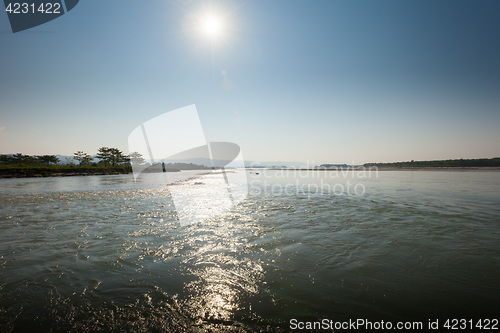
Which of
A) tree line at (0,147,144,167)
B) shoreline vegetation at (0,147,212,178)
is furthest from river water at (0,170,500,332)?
tree line at (0,147,144,167)

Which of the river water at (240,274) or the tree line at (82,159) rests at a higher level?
the tree line at (82,159)

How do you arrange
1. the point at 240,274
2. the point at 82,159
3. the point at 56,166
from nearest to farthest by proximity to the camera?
the point at 240,274
the point at 56,166
the point at 82,159

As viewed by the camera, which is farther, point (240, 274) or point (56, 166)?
point (56, 166)

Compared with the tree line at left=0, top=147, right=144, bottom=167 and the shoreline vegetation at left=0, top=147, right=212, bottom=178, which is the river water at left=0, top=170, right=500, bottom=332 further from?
the tree line at left=0, top=147, right=144, bottom=167

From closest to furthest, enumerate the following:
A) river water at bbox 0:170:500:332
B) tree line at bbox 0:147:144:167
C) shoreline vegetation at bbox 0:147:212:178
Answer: river water at bbox 0:170:500:332
shoreline vegetation at bbox 0:147:212:178
tree line at bbox 0:147:144:167

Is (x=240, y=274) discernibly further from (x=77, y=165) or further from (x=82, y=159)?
(x=82, y=159)

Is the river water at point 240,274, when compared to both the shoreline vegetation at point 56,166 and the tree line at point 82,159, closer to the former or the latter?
the shoreline vegetation at point 56,166

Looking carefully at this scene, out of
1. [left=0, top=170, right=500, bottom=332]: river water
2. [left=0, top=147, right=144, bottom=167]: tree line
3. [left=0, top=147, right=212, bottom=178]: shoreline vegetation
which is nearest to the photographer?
[left=0, top=170, right=500, bottom=332]: river water

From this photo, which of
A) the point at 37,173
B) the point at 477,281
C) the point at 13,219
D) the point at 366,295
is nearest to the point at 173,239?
the point at 366,295

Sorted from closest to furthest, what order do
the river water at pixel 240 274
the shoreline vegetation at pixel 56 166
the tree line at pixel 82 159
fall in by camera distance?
1. the river water at pixel 240 274
2. the shoreline vegetation at pixel 56 166
3. the tree line at pixel 82 159

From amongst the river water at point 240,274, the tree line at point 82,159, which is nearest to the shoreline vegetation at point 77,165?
the tree line at point 82,159

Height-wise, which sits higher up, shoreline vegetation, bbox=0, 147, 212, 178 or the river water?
shoreline vegetation, bbox=0, 147, 212, 178

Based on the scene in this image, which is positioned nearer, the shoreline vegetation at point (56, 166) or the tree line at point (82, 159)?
the shoreline vegetation at point (56, 166)

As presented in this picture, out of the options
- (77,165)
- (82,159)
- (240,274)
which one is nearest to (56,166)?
(77,165)
